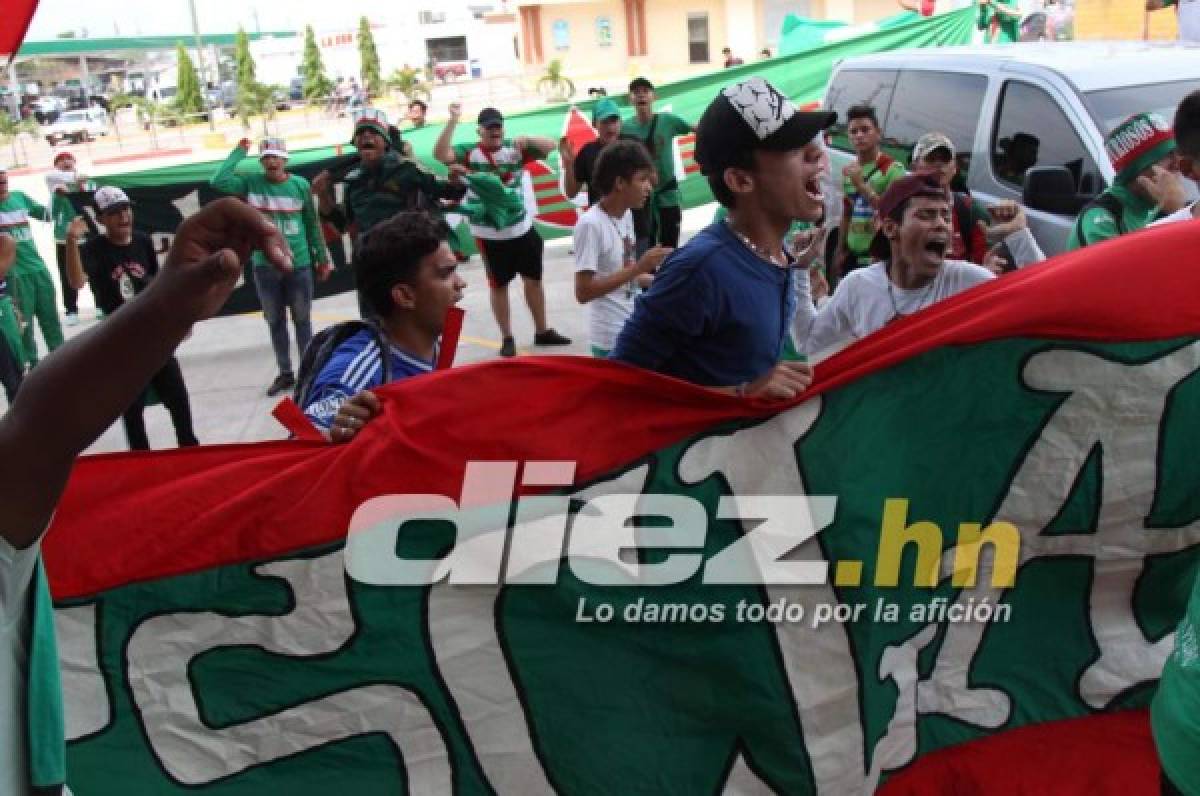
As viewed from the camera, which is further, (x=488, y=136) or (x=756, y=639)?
(x=488, y=136)

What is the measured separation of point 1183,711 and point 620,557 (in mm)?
1267

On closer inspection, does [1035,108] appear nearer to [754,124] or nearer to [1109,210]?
[1109,210]

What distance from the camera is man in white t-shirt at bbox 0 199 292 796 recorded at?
1.39 metres

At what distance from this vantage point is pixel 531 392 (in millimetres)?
2842

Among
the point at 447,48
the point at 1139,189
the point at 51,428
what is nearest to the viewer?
the point at 51,428

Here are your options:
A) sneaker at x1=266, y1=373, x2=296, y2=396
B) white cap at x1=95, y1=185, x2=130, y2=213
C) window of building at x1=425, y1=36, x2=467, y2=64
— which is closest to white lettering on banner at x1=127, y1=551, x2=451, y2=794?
white cap at x1=95, y1=185, x2=130, y2=213

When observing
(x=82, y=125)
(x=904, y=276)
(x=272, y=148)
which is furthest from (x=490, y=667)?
(x=82, y=125)

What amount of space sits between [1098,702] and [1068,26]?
23576 millimetres

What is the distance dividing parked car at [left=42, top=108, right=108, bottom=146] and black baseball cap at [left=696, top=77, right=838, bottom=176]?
4247cm

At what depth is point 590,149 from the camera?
9062 mm

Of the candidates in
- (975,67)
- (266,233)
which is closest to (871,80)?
(975,67)

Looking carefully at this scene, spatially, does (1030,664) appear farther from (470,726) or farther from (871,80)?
(871,80)

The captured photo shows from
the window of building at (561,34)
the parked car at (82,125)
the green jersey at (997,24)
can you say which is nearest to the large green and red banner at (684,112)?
the green jersey at (997,24)

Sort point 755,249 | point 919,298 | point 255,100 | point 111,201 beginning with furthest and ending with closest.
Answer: point 255,100 → point 111,201 → point 919,298 → point 755,249
